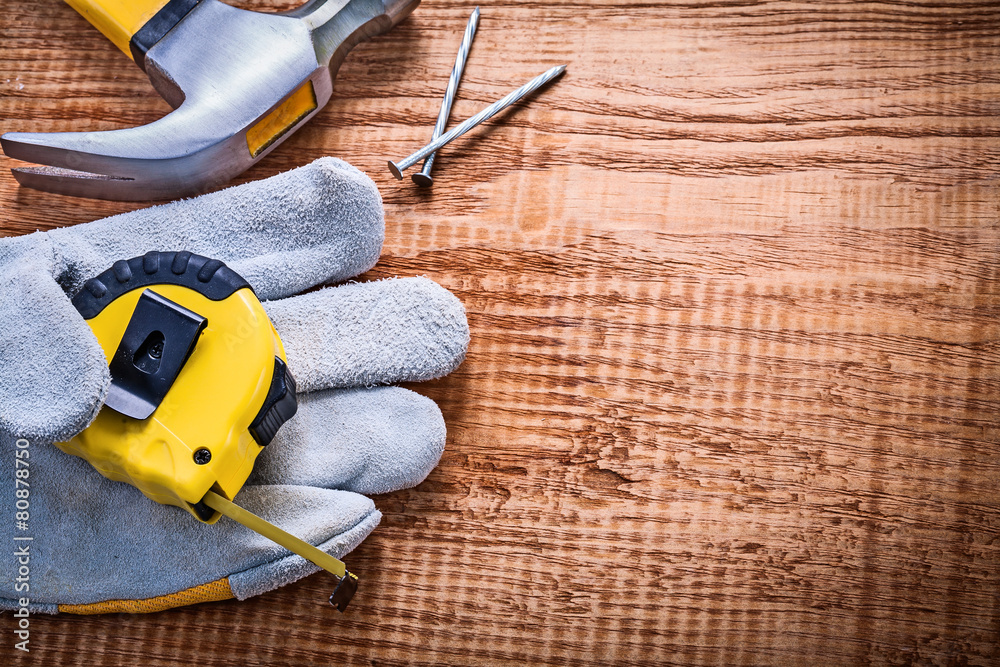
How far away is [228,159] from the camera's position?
53cm

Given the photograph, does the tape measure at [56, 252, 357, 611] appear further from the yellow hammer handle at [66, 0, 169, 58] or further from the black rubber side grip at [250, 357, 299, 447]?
the yellow hammer handle at [66, 0, 169, 58]

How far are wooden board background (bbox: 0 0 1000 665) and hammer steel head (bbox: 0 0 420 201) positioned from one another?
41mm

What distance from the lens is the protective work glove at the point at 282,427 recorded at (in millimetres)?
490

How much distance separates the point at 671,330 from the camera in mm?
549

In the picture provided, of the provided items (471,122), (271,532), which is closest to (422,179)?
(471,122)

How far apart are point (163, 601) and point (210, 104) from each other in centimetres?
36

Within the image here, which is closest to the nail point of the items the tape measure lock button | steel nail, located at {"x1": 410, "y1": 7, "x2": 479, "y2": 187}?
steel nail, located at {"x1": 410, "y1": 7, "x2": 479, "y2": 187}

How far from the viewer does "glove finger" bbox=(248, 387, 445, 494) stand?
19.8 inches

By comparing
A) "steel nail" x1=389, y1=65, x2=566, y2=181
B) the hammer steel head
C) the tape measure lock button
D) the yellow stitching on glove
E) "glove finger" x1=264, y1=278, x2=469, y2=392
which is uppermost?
Answer: the hammer steel head

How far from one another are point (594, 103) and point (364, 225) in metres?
0.22

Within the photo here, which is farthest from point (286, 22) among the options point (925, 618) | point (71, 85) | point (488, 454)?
point (925, 618)

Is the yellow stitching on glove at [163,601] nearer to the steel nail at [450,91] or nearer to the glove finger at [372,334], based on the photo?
the glove finger at [372,334]

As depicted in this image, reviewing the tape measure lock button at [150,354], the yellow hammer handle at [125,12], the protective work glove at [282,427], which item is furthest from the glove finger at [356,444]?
the yellow hammer handle at [125,12]

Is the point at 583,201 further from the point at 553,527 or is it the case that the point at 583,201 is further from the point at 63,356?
the point at 63,356
